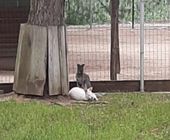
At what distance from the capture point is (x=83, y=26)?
12.4 metres

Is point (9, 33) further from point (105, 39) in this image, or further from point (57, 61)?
point (57, 61)

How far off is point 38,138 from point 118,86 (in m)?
4.22

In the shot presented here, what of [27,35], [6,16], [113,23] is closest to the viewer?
[27,35]

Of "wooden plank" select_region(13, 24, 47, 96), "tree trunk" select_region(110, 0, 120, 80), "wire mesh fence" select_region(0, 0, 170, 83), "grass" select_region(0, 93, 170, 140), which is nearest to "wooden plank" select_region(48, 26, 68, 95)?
"wooden plank" select_region(13, 24, 47, 96)

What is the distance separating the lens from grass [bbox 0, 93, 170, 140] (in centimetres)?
596

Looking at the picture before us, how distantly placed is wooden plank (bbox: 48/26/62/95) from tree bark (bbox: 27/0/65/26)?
133 mm

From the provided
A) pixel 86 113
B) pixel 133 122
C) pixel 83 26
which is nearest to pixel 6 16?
pixel 83 26

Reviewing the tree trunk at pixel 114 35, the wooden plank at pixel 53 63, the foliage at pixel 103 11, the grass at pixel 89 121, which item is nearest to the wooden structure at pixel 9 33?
the foliage at pixel 103 11

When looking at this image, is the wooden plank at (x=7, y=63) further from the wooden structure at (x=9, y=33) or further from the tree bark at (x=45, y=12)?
the tree bark at (x=45, y=12)

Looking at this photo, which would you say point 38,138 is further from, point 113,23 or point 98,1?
point 98,1

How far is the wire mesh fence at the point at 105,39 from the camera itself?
11680 millimetres

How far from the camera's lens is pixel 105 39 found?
49.6 ft

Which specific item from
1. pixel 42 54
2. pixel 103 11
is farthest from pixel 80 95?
pixel 103 11

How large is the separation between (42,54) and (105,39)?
22.1 feet
